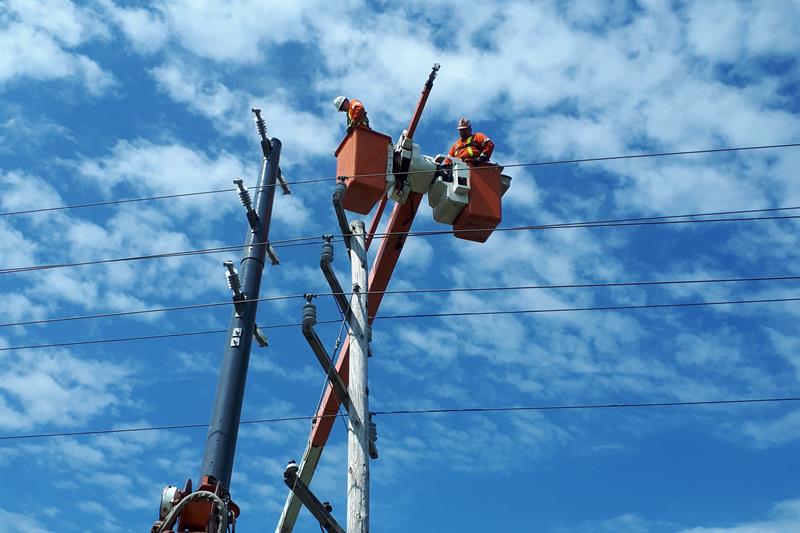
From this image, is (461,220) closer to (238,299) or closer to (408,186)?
(408,186)

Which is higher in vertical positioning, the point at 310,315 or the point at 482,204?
the point at 482,204

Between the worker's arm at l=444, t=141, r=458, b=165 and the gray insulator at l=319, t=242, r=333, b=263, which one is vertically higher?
the worker's arm at l=444, t=141, r=458, b=165

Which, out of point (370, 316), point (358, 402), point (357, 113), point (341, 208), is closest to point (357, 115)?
point (357, 113)

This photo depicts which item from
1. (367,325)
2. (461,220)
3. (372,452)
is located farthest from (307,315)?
(461,220)

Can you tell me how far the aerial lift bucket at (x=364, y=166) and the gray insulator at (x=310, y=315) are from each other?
130 cm

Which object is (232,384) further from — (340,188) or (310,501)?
(340,188)

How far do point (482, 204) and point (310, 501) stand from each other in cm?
349

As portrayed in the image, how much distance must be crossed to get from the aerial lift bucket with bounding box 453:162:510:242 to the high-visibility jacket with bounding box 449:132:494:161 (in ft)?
0.35

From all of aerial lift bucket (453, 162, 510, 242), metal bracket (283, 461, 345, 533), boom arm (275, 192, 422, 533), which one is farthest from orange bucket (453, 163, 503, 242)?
metal bracket (283, 461, 345, 533)

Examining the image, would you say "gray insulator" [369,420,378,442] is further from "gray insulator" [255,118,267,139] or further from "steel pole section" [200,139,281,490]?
"gray insulator" [255,118,267,139]

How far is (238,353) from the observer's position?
7.82 meters

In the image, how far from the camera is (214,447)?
700 cm

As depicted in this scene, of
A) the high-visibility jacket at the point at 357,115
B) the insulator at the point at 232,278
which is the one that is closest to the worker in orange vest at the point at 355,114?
the high-visibility jacket at the point at 357,115

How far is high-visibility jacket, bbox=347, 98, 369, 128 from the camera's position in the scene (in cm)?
862
